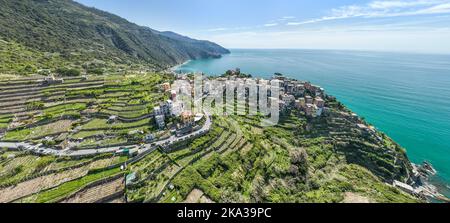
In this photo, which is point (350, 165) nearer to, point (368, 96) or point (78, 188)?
point (78, 188)

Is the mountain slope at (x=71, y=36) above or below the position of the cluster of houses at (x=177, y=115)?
above

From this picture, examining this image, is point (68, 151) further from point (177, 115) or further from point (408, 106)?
point (408, 106)

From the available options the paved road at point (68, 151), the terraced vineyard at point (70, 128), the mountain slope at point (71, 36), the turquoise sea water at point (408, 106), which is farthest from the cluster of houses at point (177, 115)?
the mountain slope at point (71, 36)

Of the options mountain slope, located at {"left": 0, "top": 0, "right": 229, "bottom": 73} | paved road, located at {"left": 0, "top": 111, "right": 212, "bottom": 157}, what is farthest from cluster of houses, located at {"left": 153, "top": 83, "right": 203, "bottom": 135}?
mountain slope, located at {"left": 0, "top": 0, "right": 229, "bottom": 73}

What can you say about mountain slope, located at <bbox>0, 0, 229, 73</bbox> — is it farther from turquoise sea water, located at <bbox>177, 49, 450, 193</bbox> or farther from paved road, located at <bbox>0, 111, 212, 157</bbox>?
turquoise sea water, located at <bbox>177, 49, 450, 193</bbox>

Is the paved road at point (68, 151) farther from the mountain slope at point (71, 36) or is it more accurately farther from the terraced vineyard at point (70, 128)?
the mountain slope at point (71, 36)

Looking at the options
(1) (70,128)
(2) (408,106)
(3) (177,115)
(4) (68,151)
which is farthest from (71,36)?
Answer: (2) (408,106)

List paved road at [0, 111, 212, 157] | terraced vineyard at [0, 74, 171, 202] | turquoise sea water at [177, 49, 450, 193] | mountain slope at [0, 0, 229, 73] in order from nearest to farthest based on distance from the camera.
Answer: terraced vineyard at [0, 74, 171, 202] < paved road at [0, 111, 212, 157] < turquoise sea water at [177, 49, 450, 193] < mountain slope at [0, 0, 229, 73]

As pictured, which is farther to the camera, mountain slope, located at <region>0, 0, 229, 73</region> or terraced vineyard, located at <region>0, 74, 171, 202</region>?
mountain slope, located at <region>0, 0, 229, 73</region>

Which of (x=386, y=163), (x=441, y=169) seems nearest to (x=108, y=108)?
(x=386, y=163)
